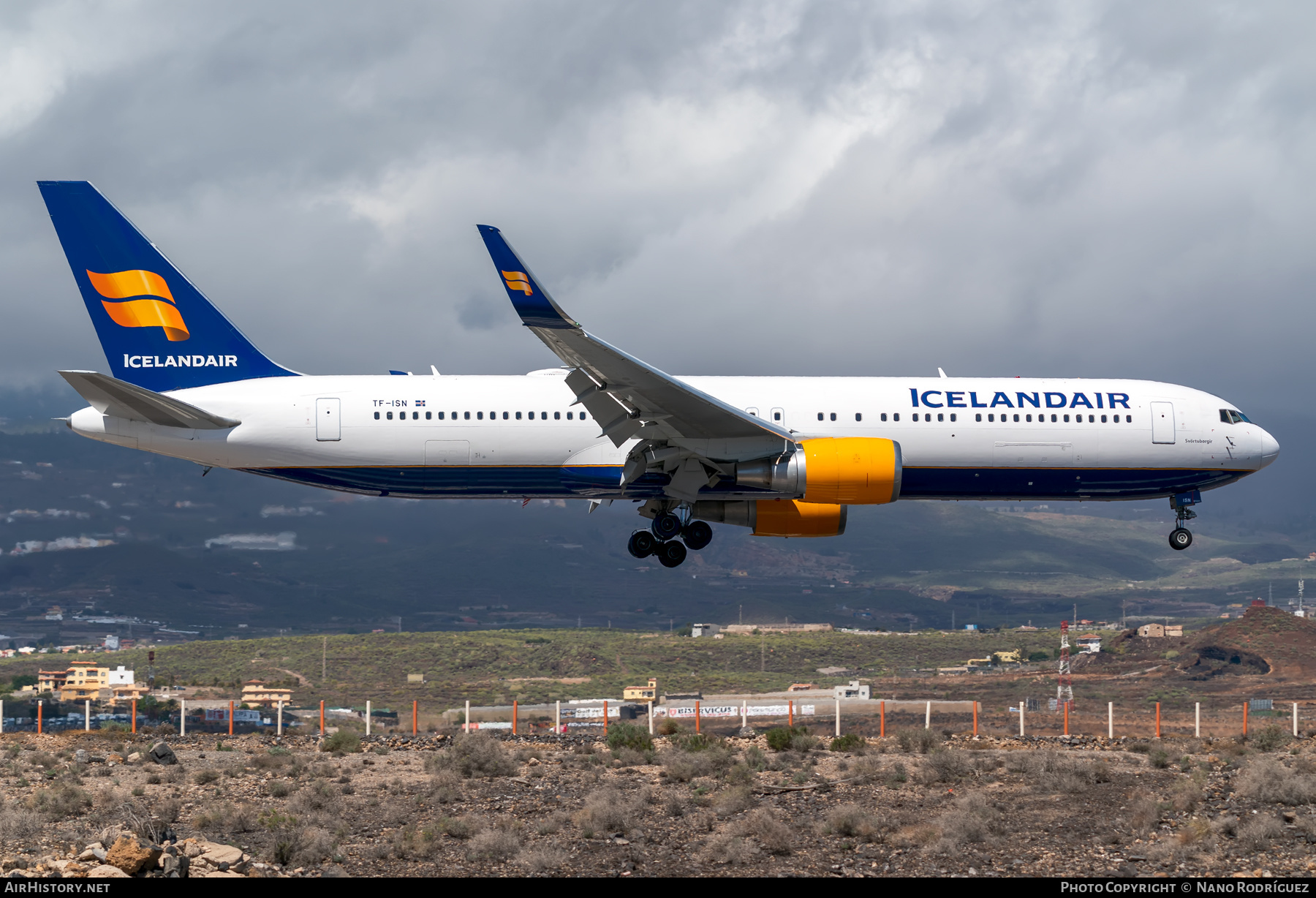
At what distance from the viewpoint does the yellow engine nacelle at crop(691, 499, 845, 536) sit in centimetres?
2883

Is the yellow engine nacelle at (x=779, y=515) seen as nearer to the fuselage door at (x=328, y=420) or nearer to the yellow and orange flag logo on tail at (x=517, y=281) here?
the fuselage door at (x=328, y=420)

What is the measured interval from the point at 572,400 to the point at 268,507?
268 feet

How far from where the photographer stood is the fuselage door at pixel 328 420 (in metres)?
27.9

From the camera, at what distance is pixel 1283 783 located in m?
22.7

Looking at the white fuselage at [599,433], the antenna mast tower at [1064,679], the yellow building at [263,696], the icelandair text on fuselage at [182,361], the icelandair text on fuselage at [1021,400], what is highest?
the icelandair text on fuselage at [182,361]

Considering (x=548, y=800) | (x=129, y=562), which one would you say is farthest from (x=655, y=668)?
(x=129, y=562)

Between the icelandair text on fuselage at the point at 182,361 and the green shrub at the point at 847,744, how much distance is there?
17556mm

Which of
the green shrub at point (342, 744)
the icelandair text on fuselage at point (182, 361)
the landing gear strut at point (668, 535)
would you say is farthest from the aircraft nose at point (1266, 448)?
the icelandair text on fuselage at point (182, 361)

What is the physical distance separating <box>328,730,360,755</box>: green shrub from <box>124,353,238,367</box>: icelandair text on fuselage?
9508mm

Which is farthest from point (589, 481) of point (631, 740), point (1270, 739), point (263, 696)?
point (263, 696)

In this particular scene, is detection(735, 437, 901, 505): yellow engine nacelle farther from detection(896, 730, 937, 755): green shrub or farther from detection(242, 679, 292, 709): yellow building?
detection(242, 679, 292, 709): yellow building

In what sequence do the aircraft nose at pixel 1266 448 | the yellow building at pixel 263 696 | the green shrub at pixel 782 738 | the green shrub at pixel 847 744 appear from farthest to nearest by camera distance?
1. the yellow building at pixel 263 696
2. the aircraft nose at pixel 1266 448
3. the green shrub at pixel 847 744
4. the green shrub at pixel 782 738

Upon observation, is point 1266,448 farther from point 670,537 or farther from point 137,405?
point 137,405
